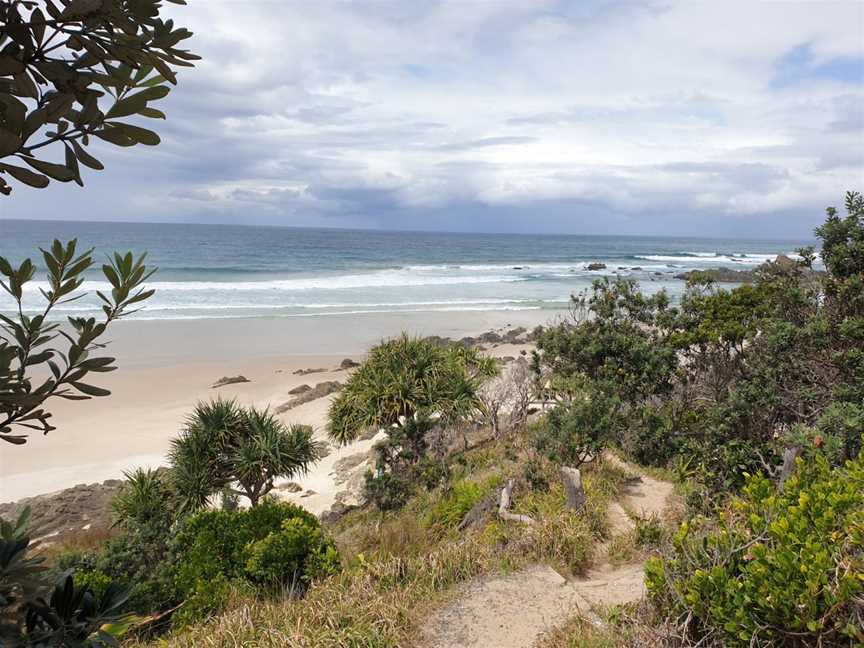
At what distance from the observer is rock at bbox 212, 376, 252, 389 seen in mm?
19891

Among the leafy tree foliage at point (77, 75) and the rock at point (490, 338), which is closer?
the leafy tree foliage at point (77, 75)

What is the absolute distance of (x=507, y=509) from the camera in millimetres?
8047

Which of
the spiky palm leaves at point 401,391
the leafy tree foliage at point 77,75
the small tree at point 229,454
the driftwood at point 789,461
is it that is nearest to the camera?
the leafy tree foliage at point 77,75

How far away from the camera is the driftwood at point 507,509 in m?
7.47

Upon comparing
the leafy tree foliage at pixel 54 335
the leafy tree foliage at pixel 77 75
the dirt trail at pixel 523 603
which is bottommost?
the dirt trail at pixel 523 603

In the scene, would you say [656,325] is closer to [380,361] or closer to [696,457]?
[696,457]

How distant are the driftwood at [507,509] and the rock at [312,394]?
10.3 metres

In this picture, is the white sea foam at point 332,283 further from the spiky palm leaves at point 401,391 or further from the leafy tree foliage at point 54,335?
the leafy tree foliage at point 54,335

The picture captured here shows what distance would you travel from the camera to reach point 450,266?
6588 cm

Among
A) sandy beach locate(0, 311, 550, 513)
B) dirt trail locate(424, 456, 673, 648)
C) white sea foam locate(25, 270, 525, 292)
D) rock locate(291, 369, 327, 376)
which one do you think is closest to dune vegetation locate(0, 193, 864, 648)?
dirt trail locate(424, 456, 673, 648)

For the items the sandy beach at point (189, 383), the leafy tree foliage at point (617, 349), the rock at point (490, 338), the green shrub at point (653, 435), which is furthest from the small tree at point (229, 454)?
the rock at point (490, 338)

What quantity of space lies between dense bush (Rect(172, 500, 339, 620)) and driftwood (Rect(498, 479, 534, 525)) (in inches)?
87.1

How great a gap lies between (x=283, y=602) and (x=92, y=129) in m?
5.21

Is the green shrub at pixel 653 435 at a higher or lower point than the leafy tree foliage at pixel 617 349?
lower
